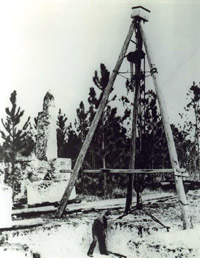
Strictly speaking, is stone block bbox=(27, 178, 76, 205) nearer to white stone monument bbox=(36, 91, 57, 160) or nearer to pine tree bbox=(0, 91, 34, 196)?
pine tree bbox=(0, 91, 34, 196)

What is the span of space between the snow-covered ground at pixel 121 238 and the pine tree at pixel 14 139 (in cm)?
204

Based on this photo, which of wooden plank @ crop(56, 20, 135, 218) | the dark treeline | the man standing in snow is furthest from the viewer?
the dark treeline

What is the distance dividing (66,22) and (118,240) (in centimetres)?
333

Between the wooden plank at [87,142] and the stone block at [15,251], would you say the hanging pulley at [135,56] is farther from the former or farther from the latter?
the stone block at [15,251]

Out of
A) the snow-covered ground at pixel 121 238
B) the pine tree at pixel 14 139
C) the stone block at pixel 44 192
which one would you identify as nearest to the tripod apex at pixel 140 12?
the pine tree at pixel 14 139

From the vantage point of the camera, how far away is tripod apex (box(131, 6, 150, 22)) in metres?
6.30

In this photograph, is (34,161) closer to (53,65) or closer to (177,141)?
(53,65)

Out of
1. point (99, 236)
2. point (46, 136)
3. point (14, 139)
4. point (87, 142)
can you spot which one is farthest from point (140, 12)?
point (14, 139)

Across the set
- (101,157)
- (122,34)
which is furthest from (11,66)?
(101,157)

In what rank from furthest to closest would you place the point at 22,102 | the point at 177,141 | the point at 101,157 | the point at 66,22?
1. the point at 177,141
2. the point at 101,157
3. the point at 22,102
4. the point at 66,22

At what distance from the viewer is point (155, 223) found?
252 inches

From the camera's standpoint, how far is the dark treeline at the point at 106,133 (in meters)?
7.60

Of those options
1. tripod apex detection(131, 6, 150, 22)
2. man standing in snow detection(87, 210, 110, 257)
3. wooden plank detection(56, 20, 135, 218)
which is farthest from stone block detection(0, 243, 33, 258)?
tripod apex detection(131, 6, 150, 22)

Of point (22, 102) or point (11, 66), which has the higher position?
point (11, 66)
